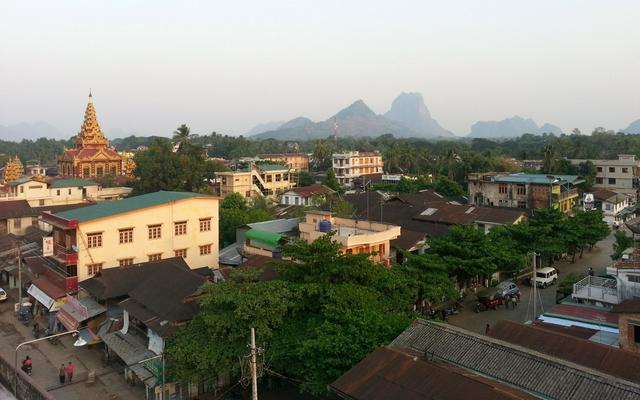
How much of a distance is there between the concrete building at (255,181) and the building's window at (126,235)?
1207 inches

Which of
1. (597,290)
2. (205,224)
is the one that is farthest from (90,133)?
(597,290)

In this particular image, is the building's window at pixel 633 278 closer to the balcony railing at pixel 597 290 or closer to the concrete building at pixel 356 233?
the balcony railing at pixel 597 290

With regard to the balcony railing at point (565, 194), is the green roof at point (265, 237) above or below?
below

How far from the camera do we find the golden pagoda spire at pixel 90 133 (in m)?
77.0

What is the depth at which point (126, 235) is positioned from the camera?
27.5 metres

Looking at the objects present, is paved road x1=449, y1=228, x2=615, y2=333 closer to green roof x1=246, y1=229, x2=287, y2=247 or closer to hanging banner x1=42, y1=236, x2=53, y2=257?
green roof x1=246, y1=229, x2=287, y2=247

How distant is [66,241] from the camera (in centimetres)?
2672

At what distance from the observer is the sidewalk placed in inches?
→ 731

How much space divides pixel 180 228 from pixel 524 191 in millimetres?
33344

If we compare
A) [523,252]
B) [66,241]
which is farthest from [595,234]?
[66,241]

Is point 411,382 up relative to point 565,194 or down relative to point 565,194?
down

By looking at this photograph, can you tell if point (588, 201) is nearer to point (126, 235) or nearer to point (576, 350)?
point (576, 350)

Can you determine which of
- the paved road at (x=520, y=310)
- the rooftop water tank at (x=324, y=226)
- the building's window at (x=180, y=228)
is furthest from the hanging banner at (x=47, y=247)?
the paved road at (x=520, y=310)

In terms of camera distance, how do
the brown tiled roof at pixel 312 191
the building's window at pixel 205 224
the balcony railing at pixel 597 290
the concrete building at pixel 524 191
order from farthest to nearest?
the brown tiled roof at pixel 312 191 → the concrete building at pixel 524 191 → the building's window at pixel 205 224 → the balcony railing at pixel 597 290
